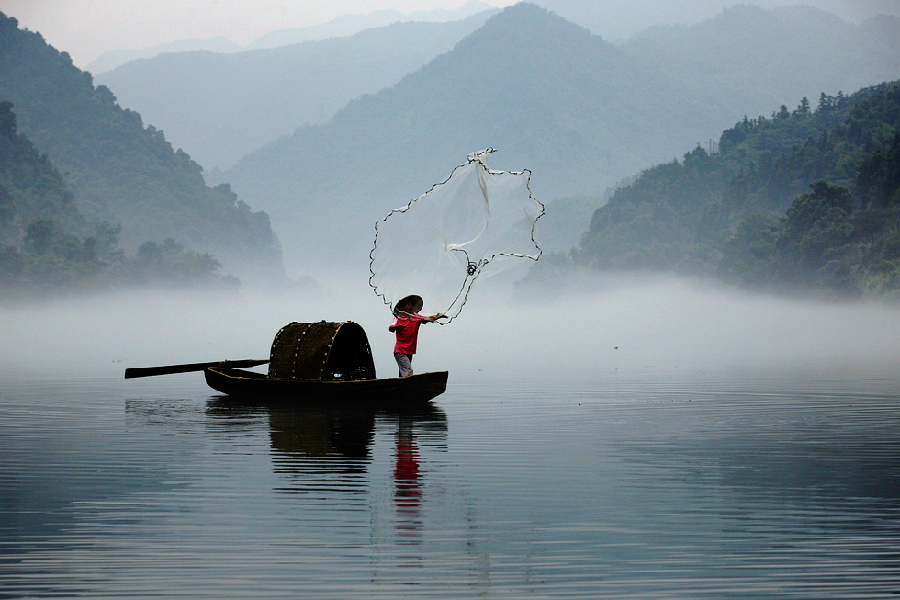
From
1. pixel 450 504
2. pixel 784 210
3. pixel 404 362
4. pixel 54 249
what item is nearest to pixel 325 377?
pixel 404 362

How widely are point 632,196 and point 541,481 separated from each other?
18657cm

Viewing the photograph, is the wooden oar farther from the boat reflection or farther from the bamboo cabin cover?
the bamboo cabin cover

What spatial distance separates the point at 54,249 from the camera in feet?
452

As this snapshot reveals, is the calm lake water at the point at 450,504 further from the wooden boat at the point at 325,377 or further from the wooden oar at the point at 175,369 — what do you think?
the wooden oar at the point at 175,369

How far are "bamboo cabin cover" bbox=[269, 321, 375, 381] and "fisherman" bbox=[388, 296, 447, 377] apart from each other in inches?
37.0

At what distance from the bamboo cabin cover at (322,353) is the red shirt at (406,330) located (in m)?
0.98

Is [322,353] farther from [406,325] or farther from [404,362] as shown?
[406,325]

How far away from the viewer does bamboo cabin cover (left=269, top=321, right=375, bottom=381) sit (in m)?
24.2

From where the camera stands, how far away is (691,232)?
188 m

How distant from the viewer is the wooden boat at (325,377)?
2342cm

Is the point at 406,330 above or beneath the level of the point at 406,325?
beneath

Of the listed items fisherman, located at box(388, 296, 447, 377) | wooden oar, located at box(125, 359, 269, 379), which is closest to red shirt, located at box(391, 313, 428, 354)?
fisherman, located at box(388, 296, 447, 377)

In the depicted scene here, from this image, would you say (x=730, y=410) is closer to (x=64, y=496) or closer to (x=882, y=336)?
(x=64, y=496)

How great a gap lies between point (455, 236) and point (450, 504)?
1110 centimetres
